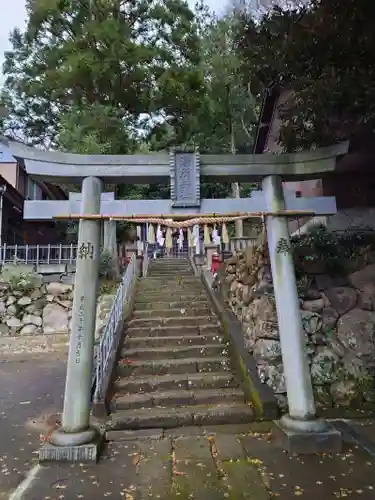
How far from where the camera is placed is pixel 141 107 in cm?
1617

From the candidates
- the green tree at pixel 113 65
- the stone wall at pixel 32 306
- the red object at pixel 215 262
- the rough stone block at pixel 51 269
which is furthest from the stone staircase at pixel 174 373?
the green tree at pixel 113 65

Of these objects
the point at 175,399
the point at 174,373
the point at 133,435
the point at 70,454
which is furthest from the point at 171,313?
the point at 70,454

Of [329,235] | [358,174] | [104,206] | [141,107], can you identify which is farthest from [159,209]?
[141,107]

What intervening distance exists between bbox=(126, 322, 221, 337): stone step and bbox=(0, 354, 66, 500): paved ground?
1.87 m

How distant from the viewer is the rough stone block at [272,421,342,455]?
4535mm

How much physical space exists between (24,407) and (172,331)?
313cm

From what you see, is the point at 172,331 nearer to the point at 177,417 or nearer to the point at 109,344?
the point at 109,344

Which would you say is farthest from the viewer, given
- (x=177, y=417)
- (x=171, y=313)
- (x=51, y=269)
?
(x=51, y=269)

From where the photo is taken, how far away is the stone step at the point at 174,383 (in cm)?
645

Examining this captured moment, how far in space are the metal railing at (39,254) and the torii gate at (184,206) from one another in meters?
9.90

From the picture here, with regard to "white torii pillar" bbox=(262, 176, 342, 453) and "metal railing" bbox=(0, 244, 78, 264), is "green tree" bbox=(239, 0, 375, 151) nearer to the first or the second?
"white torii pillar" bbox=(262, 176, 342, 453)

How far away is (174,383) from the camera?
6531mm

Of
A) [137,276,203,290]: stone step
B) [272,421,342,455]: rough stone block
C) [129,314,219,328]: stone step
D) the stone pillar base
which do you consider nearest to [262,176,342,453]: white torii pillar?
[272,421,342,455]: rough stone block

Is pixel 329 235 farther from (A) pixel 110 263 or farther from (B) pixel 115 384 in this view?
(A) pixel 110 263
